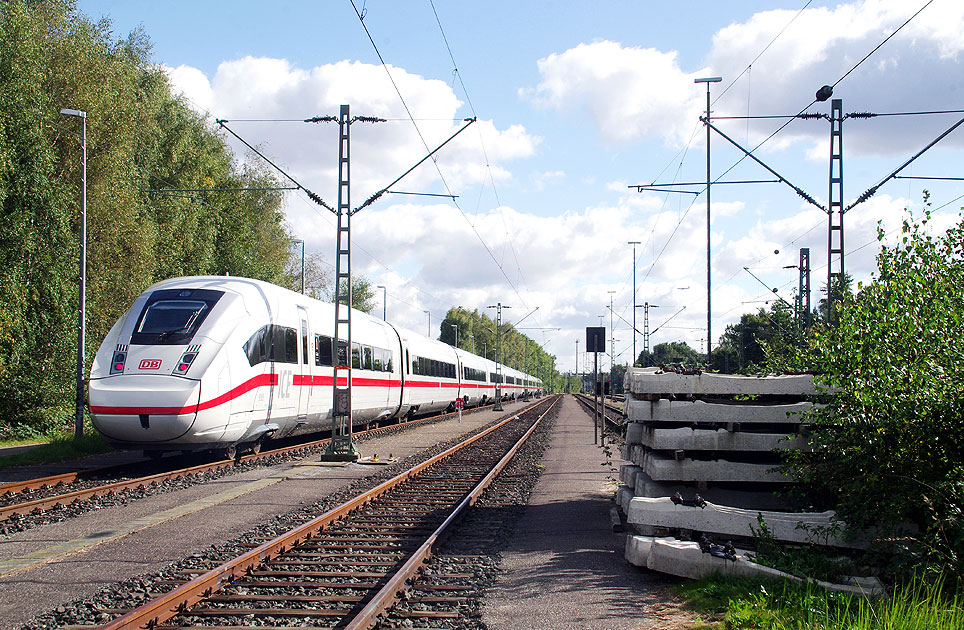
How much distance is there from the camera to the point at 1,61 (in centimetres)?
2434

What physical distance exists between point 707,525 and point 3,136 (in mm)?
23702

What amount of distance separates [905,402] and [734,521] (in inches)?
72.6

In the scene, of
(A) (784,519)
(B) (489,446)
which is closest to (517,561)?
(A) (784,519)

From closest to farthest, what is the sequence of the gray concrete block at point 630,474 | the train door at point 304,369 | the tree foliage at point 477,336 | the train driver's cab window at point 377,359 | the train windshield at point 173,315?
1. the gray concrete block at point 630,474
2. the train windshield at point 173,315
3. the train door at point 304,369
4. the train driver's cab window at point 377,359
5. the tree foliage at point 477,336

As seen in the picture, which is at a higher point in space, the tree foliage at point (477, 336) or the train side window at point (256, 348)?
the tree foliage at point (477, 336)

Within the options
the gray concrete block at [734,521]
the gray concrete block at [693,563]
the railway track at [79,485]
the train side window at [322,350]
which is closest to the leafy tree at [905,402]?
the gray concrete block at [734,521]

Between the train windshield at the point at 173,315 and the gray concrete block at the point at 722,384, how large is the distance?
28.0 ft

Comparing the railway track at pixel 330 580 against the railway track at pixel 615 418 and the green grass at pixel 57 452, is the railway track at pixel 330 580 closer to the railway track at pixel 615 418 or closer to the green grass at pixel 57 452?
the railway track at pixel 615 418

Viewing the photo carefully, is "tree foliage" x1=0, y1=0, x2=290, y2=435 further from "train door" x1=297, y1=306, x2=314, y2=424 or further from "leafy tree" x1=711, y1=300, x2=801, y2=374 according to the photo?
"leafy tree" x1=711, y1=300, x2=801, y2=374

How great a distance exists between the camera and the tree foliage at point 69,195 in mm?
24438

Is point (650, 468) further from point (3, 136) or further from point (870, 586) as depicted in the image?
point (3, 136)

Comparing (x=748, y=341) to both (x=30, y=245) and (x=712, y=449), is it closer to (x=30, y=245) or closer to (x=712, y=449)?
(x=30, y=245)

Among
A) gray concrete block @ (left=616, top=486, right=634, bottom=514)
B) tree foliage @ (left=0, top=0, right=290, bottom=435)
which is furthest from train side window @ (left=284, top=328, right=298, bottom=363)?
gray concrete block @ (left=616, top=486, right=634, bottom=514)

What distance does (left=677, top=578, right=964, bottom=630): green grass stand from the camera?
529 centimetres
